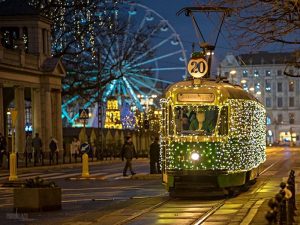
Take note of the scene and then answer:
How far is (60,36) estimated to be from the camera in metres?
62.9

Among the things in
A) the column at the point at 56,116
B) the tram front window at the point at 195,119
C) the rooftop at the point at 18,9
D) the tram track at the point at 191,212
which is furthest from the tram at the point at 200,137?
the column at the point at 56,116

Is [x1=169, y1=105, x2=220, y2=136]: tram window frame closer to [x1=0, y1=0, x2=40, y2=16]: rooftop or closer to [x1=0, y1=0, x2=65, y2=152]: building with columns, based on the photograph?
[x1=0, y1=0, x2=65, y2=152]: building with columns

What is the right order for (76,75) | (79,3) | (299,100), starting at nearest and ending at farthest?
(79,3)
(76,75)
(299,100)

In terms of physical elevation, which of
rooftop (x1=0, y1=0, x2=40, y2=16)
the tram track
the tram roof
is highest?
rooftop (x1=0, y1=0, x2=40, y2=16)

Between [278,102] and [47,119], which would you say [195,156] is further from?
[278,102]

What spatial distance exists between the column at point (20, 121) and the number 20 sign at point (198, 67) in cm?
3358

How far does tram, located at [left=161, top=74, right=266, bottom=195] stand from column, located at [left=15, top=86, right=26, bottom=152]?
→ 110ft

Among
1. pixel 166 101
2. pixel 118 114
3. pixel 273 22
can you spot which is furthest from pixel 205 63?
pixel 118 114

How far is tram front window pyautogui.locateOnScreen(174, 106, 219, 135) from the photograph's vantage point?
74.1 feet

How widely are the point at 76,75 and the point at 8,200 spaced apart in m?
39.5

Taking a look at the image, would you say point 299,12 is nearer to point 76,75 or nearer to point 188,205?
point 188,205

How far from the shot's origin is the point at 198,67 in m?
23.3

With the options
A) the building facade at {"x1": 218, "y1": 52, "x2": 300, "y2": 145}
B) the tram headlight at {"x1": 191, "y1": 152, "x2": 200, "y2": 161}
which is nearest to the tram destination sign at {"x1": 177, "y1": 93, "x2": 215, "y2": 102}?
the tram headlight at {"x1": 191, "y1": 152, "x2": 200, "y2": 161}

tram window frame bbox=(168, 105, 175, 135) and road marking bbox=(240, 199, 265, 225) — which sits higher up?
tram window frame bbox=(168, 105, 175, 135)
